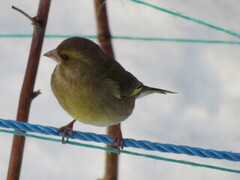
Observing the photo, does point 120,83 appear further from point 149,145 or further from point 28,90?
point 149,145

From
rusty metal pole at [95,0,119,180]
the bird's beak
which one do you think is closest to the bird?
the bird's beak

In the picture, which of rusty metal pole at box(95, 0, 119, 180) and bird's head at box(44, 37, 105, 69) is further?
rusty metal pole at box(95, 0, 119, 180)

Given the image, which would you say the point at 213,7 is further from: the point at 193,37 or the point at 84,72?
the point at 84,72

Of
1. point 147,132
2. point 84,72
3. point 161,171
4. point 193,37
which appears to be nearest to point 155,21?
point 193,37

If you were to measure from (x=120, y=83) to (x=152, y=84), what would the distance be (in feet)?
5.23

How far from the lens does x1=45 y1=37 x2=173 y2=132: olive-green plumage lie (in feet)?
7.81

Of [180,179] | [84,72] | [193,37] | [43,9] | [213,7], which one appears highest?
[213,7]

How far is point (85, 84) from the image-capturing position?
244 cm

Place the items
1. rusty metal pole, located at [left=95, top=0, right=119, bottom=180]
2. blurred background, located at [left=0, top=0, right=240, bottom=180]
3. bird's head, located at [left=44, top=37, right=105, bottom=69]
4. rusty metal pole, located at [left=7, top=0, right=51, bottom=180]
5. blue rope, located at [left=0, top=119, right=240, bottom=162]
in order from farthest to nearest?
blurred background, located at [left=0, top=0, right=240, bottom=180] < rusty metal pole, located at [left=95, top=0, right=119, bottom=180] < bird's head, located at [left=44, top=37, right=105, bottom=69] < rusty metal pole, located at [left=7, top=0, right=51, bottom=180] < blue rope, located at [left=0, top=119, right=240, bottom=162]

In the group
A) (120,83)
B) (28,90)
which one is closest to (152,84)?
(120,83)

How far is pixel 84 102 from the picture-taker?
241 centimetres

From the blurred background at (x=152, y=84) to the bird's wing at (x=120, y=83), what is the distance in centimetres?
89

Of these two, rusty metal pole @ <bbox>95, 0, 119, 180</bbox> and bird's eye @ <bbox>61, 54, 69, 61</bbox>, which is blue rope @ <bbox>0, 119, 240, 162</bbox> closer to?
bird's eye @ <bbox>61, 54, 69, 61</bbox>

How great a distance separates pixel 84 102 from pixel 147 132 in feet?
5.38
